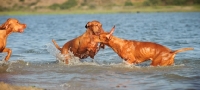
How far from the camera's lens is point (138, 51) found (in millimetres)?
11805

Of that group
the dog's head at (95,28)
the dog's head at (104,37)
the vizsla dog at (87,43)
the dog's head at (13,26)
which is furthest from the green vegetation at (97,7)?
the dog's head at (104,37)

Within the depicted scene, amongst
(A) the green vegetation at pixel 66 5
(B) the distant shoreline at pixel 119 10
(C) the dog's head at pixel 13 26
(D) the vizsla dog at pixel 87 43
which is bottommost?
(B) the distant shoreline at pixel 119 10

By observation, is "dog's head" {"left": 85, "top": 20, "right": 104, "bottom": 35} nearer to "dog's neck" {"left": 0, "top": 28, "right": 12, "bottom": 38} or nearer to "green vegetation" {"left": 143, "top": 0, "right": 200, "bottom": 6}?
"dog's neck" {"left": 0, "top": 28, "right": 12, "bottom": 38}

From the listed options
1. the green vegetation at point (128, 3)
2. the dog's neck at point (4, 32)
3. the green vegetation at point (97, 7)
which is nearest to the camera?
the dog's neck at point (4, 32)

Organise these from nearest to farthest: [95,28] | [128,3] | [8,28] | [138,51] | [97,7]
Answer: [138,51] → [95,28] → [8,28] → [97,7] → [128,3]

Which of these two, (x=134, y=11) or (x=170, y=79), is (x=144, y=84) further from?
(x=134, y=11)

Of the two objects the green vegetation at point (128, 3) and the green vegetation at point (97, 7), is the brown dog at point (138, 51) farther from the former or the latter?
the green vegetation at point (128, 3)

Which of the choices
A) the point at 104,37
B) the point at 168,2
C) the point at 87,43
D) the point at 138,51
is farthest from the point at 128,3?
the point at 104,37

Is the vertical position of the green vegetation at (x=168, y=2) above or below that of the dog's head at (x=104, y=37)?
below

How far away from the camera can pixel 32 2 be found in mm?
94938

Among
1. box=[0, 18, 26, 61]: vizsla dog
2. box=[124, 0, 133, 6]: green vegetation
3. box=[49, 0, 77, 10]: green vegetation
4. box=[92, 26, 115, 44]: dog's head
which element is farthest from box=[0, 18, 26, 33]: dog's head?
box=[49, 0, 77, 10]: green vegetation

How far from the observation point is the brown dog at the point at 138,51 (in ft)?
37.8

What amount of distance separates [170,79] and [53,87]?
2.92 m

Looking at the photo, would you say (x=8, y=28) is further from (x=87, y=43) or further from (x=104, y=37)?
(x=104, y=37)
